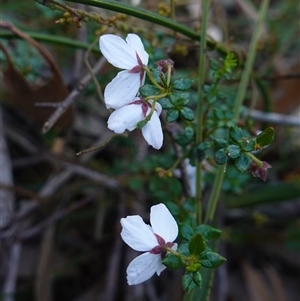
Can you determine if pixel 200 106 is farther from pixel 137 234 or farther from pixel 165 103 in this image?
pixel 137 234

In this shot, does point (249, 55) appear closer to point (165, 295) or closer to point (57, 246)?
point (165, 295)

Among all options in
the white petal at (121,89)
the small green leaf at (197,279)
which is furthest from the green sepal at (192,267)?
the white petal at (121,89)

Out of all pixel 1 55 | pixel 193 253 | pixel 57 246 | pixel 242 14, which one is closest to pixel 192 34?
pixel 193 253

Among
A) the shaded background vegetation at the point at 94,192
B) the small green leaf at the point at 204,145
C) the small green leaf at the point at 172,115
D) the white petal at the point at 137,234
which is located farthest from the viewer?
the shaded background vegetation at the point at 94,192

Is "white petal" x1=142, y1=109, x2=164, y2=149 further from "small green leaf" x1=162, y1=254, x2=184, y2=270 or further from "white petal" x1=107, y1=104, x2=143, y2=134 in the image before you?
"small green leaf" x1=162, y1=254, x2=184, y2=270

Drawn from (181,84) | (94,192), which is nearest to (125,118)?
(181,84)

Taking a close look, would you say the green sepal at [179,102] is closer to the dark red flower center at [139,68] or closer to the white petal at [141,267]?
the dark red flower center at [139,68]

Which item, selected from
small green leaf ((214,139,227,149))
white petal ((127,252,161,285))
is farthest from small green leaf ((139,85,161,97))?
white petal ((127,252,161,285))
